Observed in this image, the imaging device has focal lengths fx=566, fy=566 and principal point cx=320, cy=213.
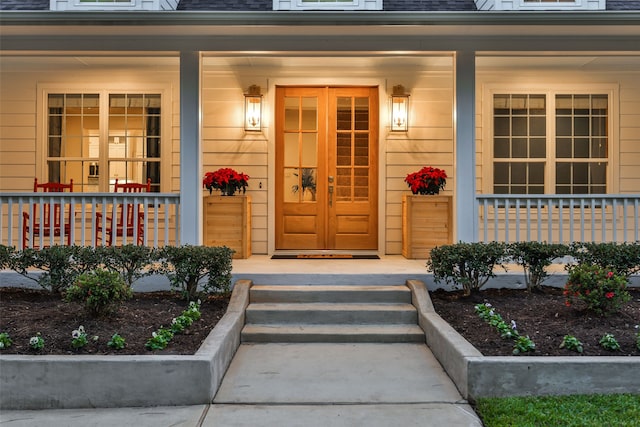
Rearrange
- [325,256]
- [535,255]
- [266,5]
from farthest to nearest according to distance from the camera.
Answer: [325,256] → [266,5] → [535,255]

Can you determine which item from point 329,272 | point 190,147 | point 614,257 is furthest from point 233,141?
point 614,257

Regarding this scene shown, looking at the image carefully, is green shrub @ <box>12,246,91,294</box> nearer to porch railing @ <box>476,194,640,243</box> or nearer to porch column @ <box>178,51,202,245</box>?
porch column @ <box>178,51,202,245</box>

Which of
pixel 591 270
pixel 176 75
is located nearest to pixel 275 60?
pixel 176 75

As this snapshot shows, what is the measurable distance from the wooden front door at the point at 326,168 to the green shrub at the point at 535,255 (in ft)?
8.97

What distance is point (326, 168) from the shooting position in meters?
7.92

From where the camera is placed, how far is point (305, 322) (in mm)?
5156

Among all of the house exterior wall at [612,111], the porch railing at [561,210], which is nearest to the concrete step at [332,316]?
the porch railing at [561,210]

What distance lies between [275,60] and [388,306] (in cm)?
379

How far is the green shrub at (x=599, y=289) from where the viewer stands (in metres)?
4.39

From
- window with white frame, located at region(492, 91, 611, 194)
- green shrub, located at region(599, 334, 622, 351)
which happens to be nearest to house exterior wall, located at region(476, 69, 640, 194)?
window with white frame, located at region(492, 91, 611, 194)

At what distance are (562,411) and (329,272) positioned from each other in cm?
298

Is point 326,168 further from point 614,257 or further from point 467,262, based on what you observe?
point 614,257

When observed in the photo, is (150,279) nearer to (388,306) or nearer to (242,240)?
(242,240)

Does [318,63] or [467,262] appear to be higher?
[318,63]
